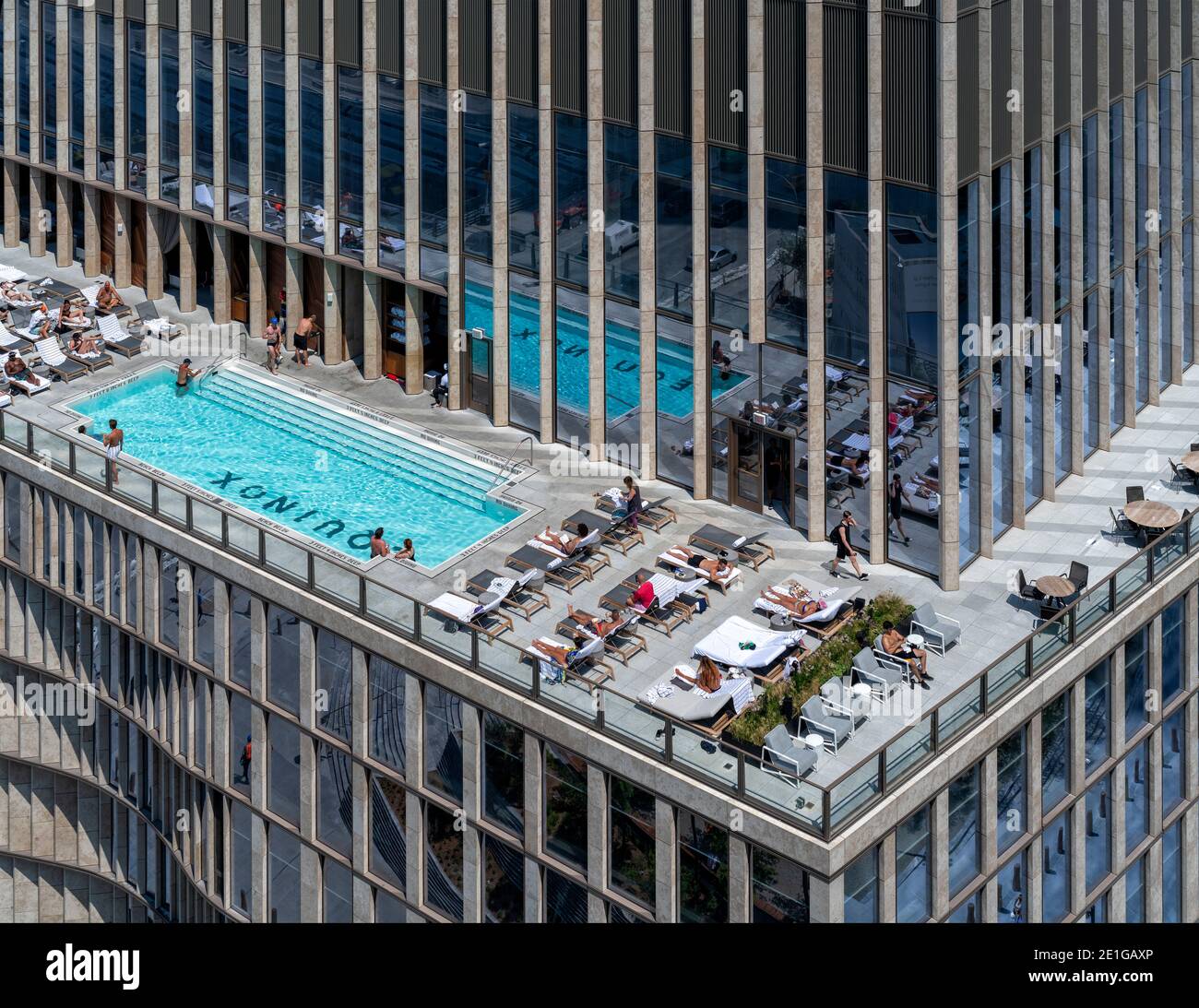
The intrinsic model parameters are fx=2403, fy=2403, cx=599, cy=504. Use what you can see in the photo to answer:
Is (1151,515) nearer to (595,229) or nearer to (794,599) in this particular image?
(794,599)

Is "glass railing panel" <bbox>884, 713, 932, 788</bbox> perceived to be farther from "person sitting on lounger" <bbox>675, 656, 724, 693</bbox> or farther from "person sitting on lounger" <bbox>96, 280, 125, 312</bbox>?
"person sitting on lounger" <bbox>96, 280, 125, 312</bbox>

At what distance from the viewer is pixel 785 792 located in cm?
4216

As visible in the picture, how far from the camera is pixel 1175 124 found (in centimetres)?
5525

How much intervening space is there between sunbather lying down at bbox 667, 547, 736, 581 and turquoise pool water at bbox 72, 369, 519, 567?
449cm

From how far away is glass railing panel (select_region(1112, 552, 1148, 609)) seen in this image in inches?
1882

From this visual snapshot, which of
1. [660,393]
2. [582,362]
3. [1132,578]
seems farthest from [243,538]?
[1132,578]

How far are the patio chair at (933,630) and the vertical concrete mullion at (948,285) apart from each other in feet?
7.60

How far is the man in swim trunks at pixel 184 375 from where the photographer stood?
58.1m

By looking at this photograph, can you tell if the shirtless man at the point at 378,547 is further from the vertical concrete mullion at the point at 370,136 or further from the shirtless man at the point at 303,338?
the shirtless man at the point at 303,338

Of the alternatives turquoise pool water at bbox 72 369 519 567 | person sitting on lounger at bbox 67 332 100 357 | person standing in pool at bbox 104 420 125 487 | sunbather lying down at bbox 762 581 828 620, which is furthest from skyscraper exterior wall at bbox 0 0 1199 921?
person sitting on lounger at bbox 67 332 100 357


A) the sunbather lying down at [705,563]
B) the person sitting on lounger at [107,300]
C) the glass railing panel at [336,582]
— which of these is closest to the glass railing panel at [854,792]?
→ the sunbather lying down at [705,563]

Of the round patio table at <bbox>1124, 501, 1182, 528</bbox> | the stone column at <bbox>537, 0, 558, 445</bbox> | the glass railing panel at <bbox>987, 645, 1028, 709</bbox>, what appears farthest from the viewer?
the stone column at <bbox>537, 0, 558, 445</bbox>

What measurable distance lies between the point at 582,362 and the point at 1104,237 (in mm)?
11881
